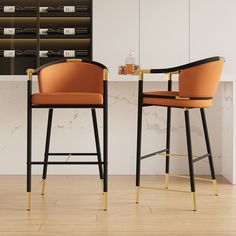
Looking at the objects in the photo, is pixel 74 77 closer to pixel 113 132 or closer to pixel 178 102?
pixel 178 102

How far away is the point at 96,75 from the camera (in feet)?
12.5

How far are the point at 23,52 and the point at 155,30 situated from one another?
152 cm

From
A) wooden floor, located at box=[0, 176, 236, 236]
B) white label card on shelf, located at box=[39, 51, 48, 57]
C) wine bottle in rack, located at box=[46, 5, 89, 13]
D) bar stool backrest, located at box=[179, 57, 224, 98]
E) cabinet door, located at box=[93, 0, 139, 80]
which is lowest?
wooden floor, located at box=[0, 176, 236, 236]

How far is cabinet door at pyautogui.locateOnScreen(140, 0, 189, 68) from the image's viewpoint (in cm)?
555

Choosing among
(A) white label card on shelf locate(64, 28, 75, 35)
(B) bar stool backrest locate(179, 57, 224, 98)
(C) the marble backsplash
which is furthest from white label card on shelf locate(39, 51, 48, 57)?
(B) bar stool backrest locate(179, 57, 224, 98)

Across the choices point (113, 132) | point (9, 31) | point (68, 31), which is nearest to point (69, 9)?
point (68, 31)

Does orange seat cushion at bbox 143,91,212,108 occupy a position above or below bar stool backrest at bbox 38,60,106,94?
below

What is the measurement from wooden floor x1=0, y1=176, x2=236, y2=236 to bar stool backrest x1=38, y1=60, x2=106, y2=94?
0.74 m

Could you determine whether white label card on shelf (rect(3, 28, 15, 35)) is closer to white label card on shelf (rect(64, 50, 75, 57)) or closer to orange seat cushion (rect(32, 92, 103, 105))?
white label card on shelf (rect(64, 50, 75, 57))

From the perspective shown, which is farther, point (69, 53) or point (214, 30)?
point (69, 53)

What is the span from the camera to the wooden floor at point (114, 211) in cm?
293

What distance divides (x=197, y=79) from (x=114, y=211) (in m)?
0.94

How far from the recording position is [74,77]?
151 inches

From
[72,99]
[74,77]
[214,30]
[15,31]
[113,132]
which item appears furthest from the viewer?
[15,31]
